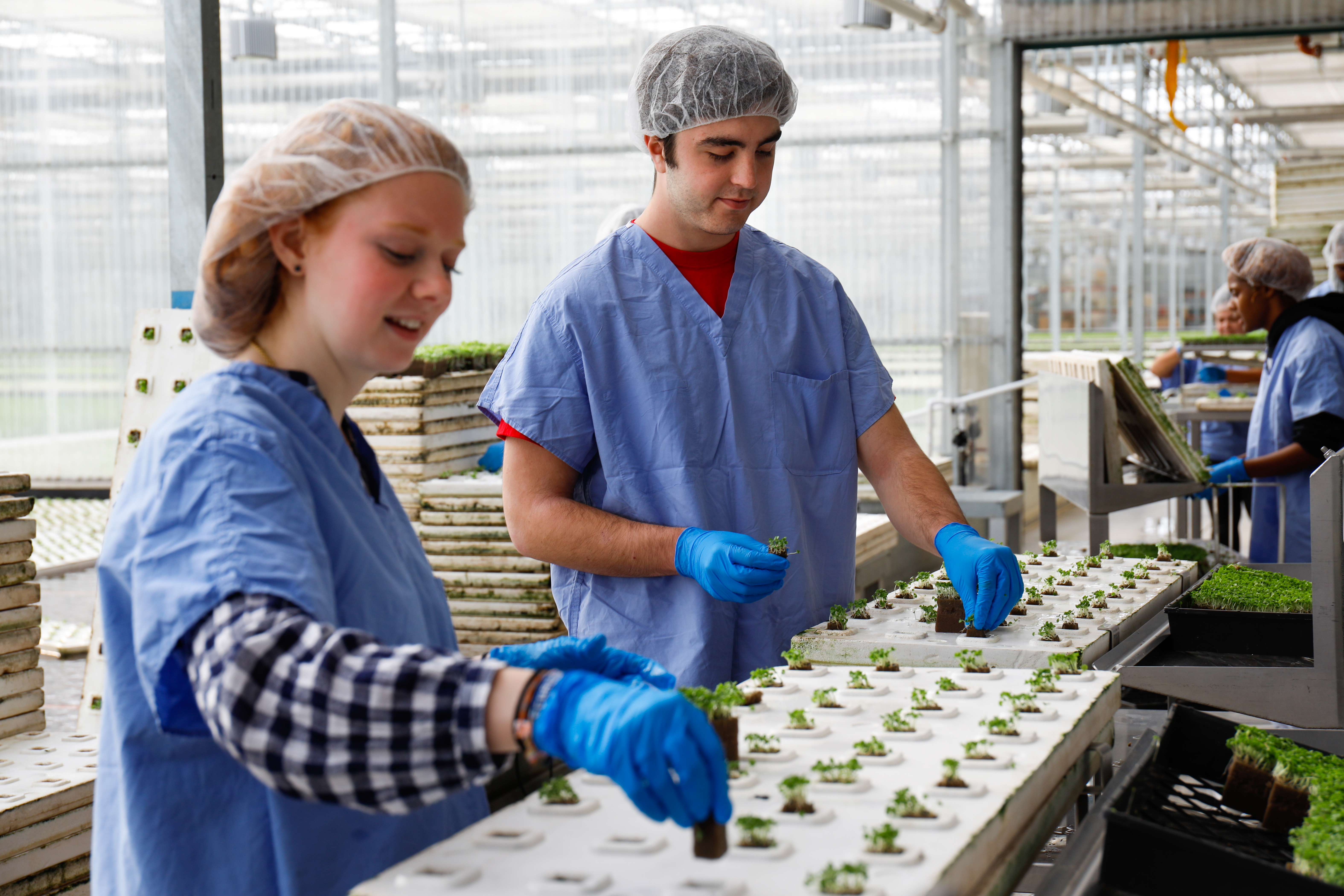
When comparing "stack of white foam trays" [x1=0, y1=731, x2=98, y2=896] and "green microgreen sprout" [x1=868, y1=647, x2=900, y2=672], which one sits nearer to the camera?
"green microgreen sprout" [x1=868, y1=647, x2=900, y2=672]

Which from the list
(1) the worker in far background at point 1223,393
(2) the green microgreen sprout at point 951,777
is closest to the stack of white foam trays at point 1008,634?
(2) the green microgreen sprout at point 951,777

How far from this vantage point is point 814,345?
2.28 meters

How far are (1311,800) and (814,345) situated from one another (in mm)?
1196

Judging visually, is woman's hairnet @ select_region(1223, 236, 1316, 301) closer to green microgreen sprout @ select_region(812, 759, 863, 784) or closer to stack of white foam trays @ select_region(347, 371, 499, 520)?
stack of white foam trays @ select_region(347, 371, 499, 520)

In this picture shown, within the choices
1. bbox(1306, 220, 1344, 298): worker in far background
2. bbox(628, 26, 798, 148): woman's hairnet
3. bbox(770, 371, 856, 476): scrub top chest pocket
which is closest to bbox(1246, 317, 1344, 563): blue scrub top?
bbox(1306, 220, 1344, 298): worker in far background

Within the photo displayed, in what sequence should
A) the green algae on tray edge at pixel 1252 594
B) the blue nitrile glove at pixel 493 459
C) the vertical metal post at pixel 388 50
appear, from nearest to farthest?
the green algae on tray edge at pixel 1252 594, the blue nitrile glove at pixel 493 459, the vertical metal post at pixel 388 50

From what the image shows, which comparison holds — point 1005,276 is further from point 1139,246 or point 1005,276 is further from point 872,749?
point 872,749

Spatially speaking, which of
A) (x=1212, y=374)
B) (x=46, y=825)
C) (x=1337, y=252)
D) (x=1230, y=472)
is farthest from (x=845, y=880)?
(x=1212, y=374)

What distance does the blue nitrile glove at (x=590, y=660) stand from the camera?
4.46 feet

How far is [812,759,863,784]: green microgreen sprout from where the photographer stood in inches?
47.9

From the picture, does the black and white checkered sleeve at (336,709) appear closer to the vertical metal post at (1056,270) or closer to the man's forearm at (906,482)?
the man's forearm at (906,482)

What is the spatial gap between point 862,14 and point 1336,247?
2.54m

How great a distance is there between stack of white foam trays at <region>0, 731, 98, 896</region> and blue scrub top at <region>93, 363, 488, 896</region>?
130 centimetres

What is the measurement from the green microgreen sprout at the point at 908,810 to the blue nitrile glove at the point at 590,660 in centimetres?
32
